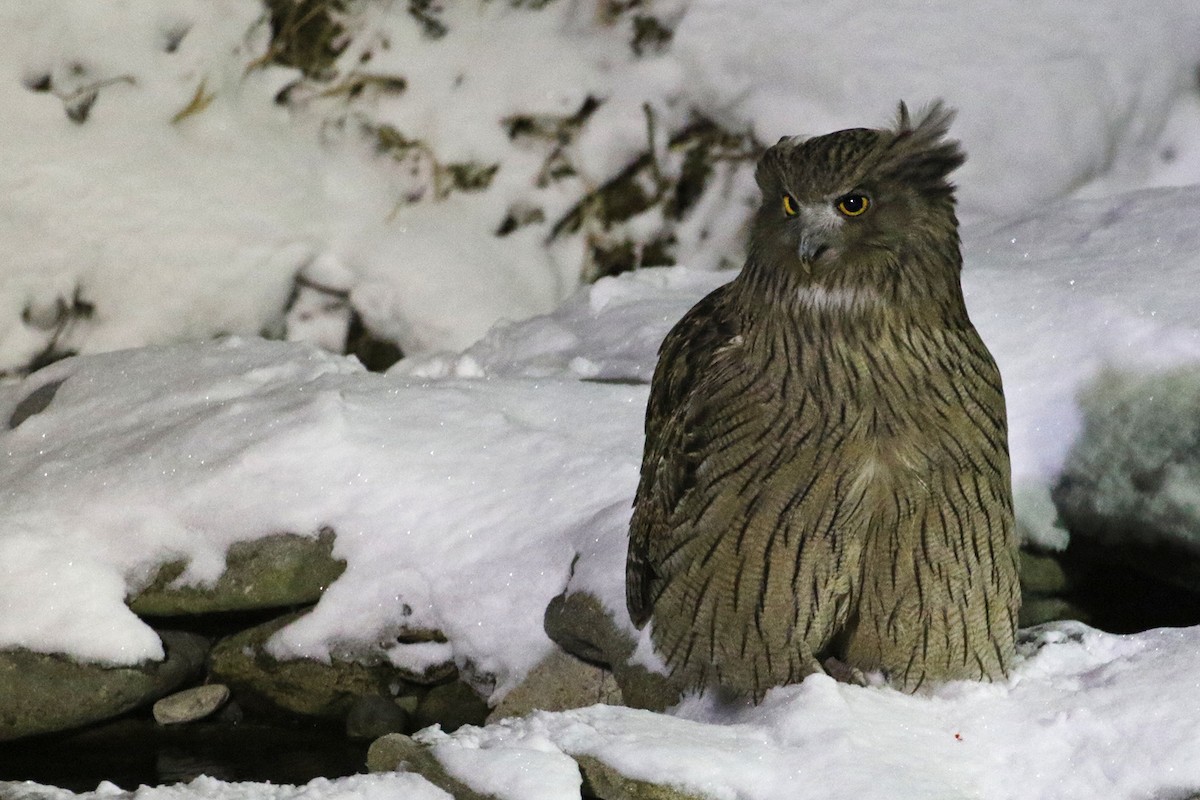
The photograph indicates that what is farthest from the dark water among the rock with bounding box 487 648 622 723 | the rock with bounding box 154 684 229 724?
the rock with bounding box 487 648 622 723

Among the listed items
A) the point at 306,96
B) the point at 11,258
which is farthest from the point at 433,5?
the point at 11,258

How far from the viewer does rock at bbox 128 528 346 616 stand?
3.89 m

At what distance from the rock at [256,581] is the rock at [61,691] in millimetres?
179

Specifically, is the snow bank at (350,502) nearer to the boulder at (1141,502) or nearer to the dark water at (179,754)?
the dark water at (179,754)

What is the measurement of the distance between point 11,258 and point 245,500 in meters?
2.22

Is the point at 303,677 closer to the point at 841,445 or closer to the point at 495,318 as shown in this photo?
the point at 841,445

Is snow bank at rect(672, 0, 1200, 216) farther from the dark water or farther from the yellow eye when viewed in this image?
the yellow eye

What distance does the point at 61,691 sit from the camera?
3.75m

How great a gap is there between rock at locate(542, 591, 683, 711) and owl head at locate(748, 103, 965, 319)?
112cm

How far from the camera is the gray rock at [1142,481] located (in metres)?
3.94

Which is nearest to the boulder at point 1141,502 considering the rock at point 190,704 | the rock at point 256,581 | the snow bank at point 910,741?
the snow bank at point 910,741

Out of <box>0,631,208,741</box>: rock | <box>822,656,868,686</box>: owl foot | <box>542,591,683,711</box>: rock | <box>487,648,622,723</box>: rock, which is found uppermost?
<box>822,656,868,686</box>: owl foot

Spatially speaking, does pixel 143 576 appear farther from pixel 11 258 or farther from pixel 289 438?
pixel 11 258

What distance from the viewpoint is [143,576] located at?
3939 millimetres
